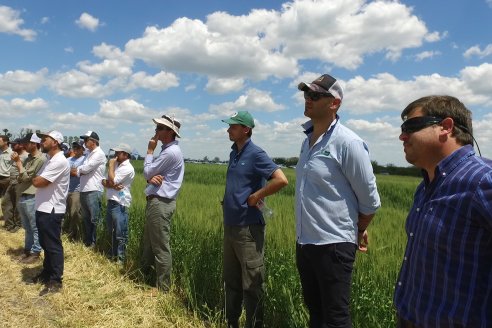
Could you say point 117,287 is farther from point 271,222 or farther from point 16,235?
point 16,235

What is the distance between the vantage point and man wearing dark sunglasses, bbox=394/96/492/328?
4.70 feet

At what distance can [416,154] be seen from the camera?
5.56 ft

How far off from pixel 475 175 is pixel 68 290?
14.0 feet

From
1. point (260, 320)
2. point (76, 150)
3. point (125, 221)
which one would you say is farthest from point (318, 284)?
point (76, 150)

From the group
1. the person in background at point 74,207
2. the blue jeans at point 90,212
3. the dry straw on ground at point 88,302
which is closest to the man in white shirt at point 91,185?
the blue jeans at point 90,212

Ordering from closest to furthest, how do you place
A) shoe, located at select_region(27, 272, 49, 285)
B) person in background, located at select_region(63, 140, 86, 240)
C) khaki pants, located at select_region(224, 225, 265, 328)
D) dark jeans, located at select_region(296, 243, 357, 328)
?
1. dark jeans, located at select_region(296, 243, 357, 328)
2. khaki pants, located at select_region(224, 225, 265, 328)
3. shoe, located at select_region(27, 272, 49, 285)
4. person in background, located at select_region(63, 140, 86, 240)

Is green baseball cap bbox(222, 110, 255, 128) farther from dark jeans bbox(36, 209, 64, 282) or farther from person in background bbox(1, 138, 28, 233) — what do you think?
person in background bbox(1, 138, 28, 233)

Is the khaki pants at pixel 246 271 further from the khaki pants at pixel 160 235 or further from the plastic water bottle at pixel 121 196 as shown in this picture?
the plastic water bottle at pixel 121 196

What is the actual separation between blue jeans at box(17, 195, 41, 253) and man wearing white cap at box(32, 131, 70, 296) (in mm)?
1131

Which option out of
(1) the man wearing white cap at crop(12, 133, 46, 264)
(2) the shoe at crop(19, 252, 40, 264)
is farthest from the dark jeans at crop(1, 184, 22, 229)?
(2) the shoe at crop(19, 252, 40, 264)

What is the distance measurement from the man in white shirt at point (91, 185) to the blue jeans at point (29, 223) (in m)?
0.72

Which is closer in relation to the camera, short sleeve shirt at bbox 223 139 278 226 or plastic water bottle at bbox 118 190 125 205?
short sleeve shirt at bbox 223 139 278 226

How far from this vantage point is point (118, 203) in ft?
17.7

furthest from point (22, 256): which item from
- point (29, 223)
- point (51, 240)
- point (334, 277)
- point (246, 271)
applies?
point (334, 277)
